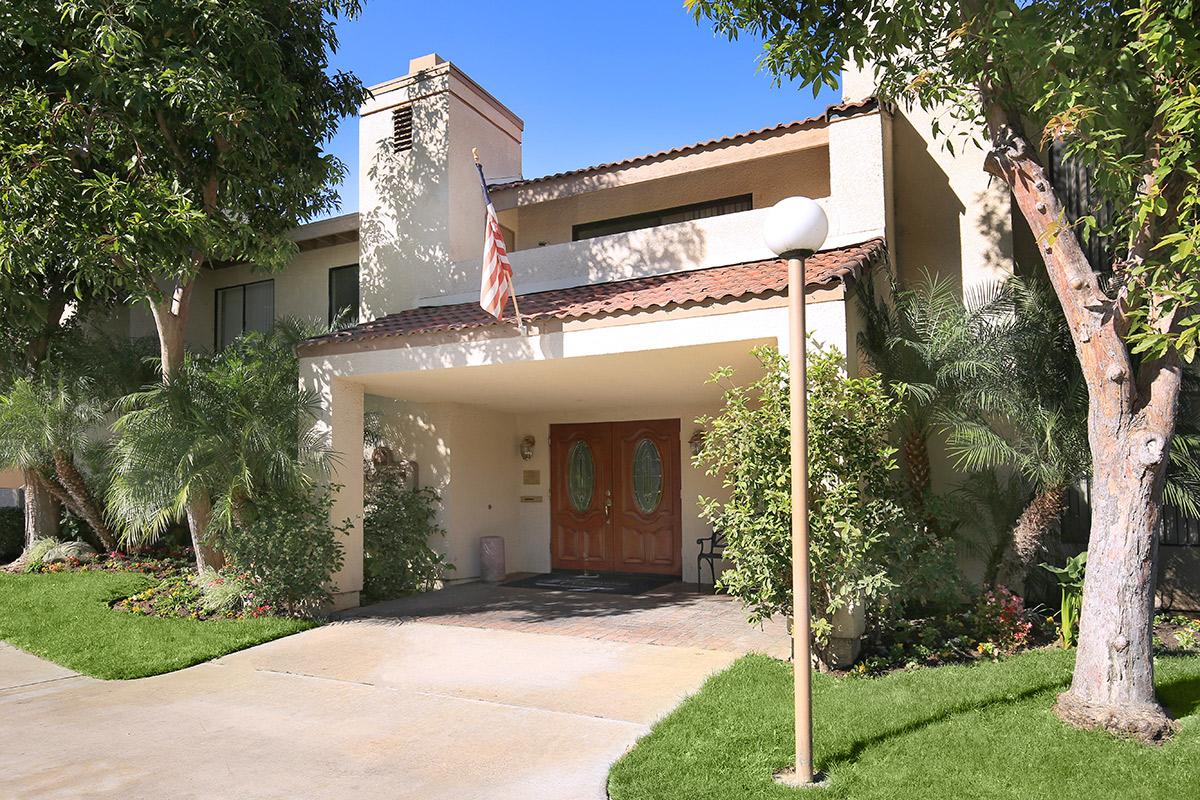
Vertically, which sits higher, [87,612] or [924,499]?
[924,499]

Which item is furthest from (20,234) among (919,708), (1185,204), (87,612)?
(1185,204)

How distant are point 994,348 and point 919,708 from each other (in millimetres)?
3423

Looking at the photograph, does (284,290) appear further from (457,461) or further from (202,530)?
(202,530)

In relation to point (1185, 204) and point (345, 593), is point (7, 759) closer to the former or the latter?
point (345, 593)

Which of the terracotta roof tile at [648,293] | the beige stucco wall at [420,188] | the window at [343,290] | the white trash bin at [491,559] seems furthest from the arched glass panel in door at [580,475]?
the window at [343,290]

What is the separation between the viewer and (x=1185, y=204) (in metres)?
4.59

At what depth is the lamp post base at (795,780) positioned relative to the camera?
421 centimetres

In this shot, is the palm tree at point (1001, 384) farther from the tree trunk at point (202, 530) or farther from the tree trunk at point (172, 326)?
the tree trunk at point (172, 326)

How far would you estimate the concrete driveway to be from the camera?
4469 millimetres

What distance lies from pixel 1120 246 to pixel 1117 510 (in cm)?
173

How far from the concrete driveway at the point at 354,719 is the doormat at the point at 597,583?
3.13m

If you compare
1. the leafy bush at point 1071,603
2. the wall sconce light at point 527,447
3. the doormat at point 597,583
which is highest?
the wall sconce light at point 527,447

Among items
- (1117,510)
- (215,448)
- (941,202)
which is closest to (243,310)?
(215,448)

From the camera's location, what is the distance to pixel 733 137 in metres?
10.0
